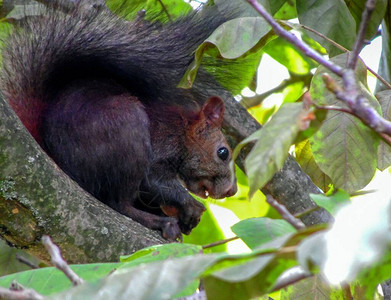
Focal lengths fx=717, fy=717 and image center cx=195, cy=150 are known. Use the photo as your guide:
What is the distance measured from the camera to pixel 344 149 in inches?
73.4

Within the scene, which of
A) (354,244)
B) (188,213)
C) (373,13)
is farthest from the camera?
(188,213)

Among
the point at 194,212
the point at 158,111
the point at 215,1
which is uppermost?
the point at 215,1

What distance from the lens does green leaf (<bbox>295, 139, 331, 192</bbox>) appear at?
2.73 meters

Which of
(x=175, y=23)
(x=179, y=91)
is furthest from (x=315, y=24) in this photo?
(x=179, y=91)

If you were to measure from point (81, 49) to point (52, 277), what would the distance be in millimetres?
1505

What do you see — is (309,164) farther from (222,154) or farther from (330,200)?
(330,200)

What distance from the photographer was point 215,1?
8.14 ft

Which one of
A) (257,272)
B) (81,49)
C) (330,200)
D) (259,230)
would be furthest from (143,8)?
(257,272)

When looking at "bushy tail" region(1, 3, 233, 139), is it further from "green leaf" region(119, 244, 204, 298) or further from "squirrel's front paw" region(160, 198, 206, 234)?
"green leaf" region(119, 244, 204, 298)

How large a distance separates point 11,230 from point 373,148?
97cm

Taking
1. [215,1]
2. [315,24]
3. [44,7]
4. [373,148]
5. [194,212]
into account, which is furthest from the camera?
[194,212]

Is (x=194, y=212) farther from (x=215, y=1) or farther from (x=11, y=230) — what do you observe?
(x=11, y=230)

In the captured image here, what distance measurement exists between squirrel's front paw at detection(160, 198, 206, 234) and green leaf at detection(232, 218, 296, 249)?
1.38 m

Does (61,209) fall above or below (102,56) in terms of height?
below
